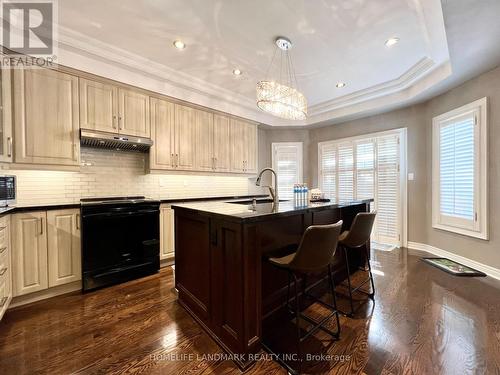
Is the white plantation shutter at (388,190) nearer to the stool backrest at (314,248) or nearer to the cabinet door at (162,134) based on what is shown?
the stool backrest at (314,248)

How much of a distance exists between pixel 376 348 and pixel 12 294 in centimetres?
328

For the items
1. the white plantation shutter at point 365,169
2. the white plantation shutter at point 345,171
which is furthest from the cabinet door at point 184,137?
the white plantation shutter at point 365,169

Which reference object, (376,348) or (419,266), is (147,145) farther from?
(419,266)

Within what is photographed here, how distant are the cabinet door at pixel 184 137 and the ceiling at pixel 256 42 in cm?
23

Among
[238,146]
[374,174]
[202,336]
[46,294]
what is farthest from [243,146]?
[46,294]

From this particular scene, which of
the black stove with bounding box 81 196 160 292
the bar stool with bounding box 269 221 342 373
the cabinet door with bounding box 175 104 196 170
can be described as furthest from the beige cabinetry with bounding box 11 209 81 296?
the bar stool with bounding box 269 221 342 373

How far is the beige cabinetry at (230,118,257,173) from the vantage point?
4.41m

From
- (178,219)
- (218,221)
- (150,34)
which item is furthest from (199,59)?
(218,221)

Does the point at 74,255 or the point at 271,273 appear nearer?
the point at 271,273

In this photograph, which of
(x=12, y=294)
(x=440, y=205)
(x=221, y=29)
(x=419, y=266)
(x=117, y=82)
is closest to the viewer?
(x=12, y=294)

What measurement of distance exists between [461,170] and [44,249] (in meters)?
5.42

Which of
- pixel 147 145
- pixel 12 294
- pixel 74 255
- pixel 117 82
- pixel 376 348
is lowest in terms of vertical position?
pixel 376 348

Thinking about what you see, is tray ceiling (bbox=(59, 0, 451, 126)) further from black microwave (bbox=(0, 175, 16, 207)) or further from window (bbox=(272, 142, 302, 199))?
window (bbox=(272, 142, 302, 199))

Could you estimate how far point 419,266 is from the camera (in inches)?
126
